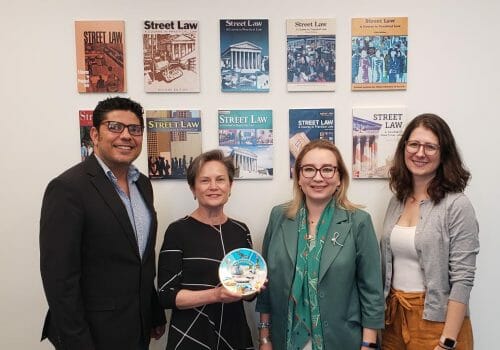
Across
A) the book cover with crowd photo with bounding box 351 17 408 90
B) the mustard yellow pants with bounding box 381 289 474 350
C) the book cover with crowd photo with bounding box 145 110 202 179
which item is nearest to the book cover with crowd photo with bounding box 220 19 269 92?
the book cover with crowd photo with bounding box 145 110 202 179

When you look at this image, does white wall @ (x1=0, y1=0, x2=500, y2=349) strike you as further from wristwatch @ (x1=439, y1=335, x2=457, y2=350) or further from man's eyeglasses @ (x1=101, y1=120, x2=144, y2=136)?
wristwatch @ (x1=439, y1=335, x2=457, y2=350)

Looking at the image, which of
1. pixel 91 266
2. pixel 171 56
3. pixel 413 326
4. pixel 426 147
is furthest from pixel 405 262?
pixel 171 56

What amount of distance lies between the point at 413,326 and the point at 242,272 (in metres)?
0.86

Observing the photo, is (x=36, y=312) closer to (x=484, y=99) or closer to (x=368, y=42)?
(x=368, y=42)

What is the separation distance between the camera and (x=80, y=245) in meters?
1.43

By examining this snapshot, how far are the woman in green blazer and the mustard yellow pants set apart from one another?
16cm

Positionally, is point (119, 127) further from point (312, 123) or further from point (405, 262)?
point (405, 262)

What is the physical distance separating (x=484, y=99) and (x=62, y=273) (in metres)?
2.31

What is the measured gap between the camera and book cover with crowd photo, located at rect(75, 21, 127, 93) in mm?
2004

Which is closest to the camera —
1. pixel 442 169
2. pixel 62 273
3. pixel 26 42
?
pixel 62 273

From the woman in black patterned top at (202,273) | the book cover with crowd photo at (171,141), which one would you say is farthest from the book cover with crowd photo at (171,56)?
the woman in black patterned top at (202,273)

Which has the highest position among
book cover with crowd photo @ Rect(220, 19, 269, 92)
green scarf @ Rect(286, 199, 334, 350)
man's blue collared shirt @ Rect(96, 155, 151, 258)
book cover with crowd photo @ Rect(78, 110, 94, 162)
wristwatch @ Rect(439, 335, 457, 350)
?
book cover with crowd photo @ Rect(220, 19, 269, 92)

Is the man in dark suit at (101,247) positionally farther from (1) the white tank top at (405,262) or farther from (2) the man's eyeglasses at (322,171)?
(1) the white tank top at (405,262)

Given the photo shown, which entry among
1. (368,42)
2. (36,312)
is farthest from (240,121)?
(36,312)
